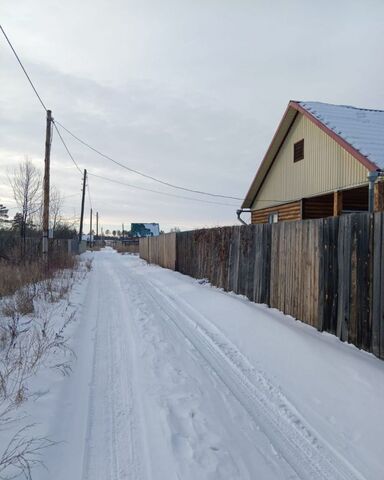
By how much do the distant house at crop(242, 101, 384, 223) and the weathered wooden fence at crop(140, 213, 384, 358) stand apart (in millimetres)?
3181

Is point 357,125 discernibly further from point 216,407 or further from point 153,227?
point 153,227

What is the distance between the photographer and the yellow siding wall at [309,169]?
13030mm

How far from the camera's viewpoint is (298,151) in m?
16.3

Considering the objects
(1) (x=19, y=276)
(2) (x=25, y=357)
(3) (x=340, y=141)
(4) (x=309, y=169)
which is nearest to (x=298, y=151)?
(4) (x=309, y=169)

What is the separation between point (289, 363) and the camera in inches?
212

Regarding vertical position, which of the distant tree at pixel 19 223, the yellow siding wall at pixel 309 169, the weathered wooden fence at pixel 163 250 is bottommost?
the weathered wooden fence at pixel 163 250

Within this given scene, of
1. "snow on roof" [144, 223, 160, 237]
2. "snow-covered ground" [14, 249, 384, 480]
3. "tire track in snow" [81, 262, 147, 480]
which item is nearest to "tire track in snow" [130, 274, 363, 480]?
"snow-covered ground" [14, 249, 384, 480]

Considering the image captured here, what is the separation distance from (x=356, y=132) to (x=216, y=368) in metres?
10.9

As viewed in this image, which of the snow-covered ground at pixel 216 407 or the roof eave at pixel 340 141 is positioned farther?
the roof eave at pixel 340 141

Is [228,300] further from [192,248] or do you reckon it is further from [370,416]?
[192,248]

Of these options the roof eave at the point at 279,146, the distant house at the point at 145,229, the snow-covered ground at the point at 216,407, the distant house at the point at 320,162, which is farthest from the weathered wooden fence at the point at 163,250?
the distant house at the point at 145,229

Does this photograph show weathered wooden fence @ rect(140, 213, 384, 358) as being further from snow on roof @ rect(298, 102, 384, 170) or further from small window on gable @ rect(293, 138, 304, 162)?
small window on gable @ rect(293, 138, 304, 162)

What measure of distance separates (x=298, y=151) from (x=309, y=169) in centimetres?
127

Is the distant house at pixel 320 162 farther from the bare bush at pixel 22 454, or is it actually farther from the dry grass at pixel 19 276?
the dry grass at pixel 19 276
